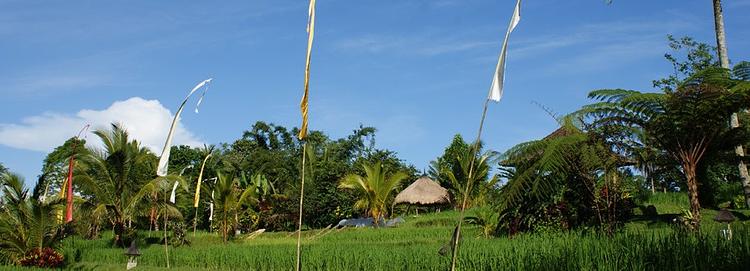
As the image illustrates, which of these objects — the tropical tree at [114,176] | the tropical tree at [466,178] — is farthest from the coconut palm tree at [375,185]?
the tropical tree at [114,176]

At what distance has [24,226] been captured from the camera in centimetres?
1292

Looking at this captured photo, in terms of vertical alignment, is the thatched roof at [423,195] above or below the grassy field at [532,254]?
above

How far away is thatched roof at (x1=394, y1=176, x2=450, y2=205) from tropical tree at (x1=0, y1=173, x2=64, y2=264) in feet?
60.4

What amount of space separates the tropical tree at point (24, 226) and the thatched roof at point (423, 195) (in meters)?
18.4

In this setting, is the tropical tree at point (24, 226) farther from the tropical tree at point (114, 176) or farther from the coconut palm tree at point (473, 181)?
the coconut palm tree at point (473, 181)

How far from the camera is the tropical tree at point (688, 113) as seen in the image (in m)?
10.4

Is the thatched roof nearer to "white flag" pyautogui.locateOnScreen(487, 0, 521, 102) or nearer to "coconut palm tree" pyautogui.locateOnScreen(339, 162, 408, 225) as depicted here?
"coconut palm tree" pyautogui.locateOnScreen(339, 162, 408, 225)

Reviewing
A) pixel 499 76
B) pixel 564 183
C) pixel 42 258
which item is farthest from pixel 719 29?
pixel 42 258

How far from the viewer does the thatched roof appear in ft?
98.6

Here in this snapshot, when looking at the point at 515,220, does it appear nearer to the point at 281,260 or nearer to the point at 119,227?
the point at 281,260

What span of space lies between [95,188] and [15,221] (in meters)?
5.27

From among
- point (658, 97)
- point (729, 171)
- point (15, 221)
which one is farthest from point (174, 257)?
point (729, 171)

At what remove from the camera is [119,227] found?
1850cm

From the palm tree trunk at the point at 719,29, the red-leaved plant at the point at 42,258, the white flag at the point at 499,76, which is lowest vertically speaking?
the red-leaved plant at the point at 42,258
